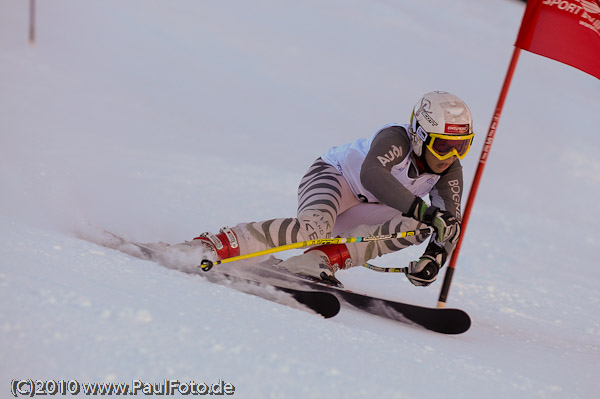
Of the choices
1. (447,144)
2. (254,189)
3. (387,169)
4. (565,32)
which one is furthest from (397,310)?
(254,189)

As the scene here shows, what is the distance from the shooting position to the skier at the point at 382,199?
3547mm

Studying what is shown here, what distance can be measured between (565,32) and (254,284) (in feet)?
7.36

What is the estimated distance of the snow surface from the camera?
7.65 feet

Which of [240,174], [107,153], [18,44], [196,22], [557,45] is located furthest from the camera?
[196,22]

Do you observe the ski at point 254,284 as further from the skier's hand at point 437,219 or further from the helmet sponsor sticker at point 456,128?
the helmet sponsor sticker at point 456,128

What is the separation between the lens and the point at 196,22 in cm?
1573

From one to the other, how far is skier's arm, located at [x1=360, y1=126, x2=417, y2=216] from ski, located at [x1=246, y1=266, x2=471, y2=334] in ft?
1.58

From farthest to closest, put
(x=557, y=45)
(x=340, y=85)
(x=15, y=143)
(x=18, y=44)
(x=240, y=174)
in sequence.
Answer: (x=340, y=85) → (x=18, y=44) → (x=240, y=174) → (x=15, y=143) → (x=557, y=45)

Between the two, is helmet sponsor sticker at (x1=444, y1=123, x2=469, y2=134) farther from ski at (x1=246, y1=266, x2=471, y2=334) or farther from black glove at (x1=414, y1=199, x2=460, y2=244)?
ski at (x1=246, y1=266, x2=471, y2=334)

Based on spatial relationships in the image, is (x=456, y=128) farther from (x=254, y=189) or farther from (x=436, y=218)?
(x=254, y=189)

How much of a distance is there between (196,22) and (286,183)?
31.2ft

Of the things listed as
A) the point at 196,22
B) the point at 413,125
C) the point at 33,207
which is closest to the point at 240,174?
the point at 33,207

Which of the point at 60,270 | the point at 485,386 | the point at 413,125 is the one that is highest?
the point at 413,125

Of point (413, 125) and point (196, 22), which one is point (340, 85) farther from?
point (413, 125)
